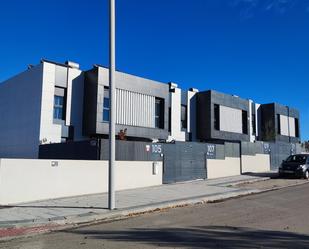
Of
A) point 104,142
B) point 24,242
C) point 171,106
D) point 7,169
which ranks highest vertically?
point 171,106

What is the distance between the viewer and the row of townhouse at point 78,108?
95.0 ft

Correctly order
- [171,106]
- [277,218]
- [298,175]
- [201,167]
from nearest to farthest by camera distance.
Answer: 1. [277,218]
2. [201,167]
3. [298,175]
4. [171,106]

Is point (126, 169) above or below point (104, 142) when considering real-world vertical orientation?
below

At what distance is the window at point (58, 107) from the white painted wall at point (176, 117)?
1121cm

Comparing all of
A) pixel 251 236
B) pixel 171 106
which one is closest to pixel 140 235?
pixel 251 236

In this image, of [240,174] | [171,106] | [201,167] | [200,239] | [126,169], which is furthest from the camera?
[171,106]

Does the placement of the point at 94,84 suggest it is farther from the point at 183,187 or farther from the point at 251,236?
the point at 251,236

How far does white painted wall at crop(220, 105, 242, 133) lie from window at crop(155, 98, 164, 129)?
341 inches

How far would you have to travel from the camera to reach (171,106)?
124ft

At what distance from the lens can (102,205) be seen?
14781mm

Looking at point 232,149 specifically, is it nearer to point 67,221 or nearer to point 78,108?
point 78,108

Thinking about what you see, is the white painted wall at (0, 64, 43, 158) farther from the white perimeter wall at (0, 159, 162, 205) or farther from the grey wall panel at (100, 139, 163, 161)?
the white perimeter wall at (0, 159, 162, 205)

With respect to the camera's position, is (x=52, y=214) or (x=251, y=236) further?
(x=52, y=214)

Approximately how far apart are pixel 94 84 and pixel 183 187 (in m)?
12.6
